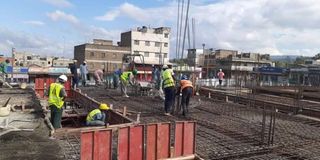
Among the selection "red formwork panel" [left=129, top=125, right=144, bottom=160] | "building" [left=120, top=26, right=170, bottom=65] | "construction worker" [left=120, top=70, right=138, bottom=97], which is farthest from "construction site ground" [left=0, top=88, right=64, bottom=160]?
"building" [left=120, top=26, right=170, bottom=65]

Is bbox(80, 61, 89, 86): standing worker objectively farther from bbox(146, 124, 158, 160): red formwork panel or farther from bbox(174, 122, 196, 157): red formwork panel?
bbox(146, 124, 158, 160): red formwork panel

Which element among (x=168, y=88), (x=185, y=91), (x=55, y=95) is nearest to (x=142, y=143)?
(x=55, y=95)

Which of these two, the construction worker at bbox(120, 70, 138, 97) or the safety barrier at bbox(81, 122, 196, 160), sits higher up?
the construction worker at bbox(120, 70, 138, 97)

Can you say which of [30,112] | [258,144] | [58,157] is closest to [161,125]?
[58,157]

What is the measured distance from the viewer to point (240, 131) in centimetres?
849

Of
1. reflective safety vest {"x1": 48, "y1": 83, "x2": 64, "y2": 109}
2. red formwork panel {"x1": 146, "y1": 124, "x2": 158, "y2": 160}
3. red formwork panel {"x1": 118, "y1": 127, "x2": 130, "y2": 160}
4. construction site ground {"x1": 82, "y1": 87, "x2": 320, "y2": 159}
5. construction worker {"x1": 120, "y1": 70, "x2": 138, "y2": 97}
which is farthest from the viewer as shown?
construction worker {"x1": 120, "y1": 70, "x2": 138, "y2": 97}

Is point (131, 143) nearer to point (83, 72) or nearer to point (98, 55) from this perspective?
point (83, 72)

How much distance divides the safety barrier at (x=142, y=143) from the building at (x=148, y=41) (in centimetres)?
6599

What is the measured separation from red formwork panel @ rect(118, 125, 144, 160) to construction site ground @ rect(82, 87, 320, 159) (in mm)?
1265

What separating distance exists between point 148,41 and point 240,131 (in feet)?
221

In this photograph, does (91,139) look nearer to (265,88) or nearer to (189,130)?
(189,130)

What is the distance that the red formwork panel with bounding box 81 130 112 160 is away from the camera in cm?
518

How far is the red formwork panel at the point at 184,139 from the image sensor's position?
241 inches

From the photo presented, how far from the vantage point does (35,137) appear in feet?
23.4
